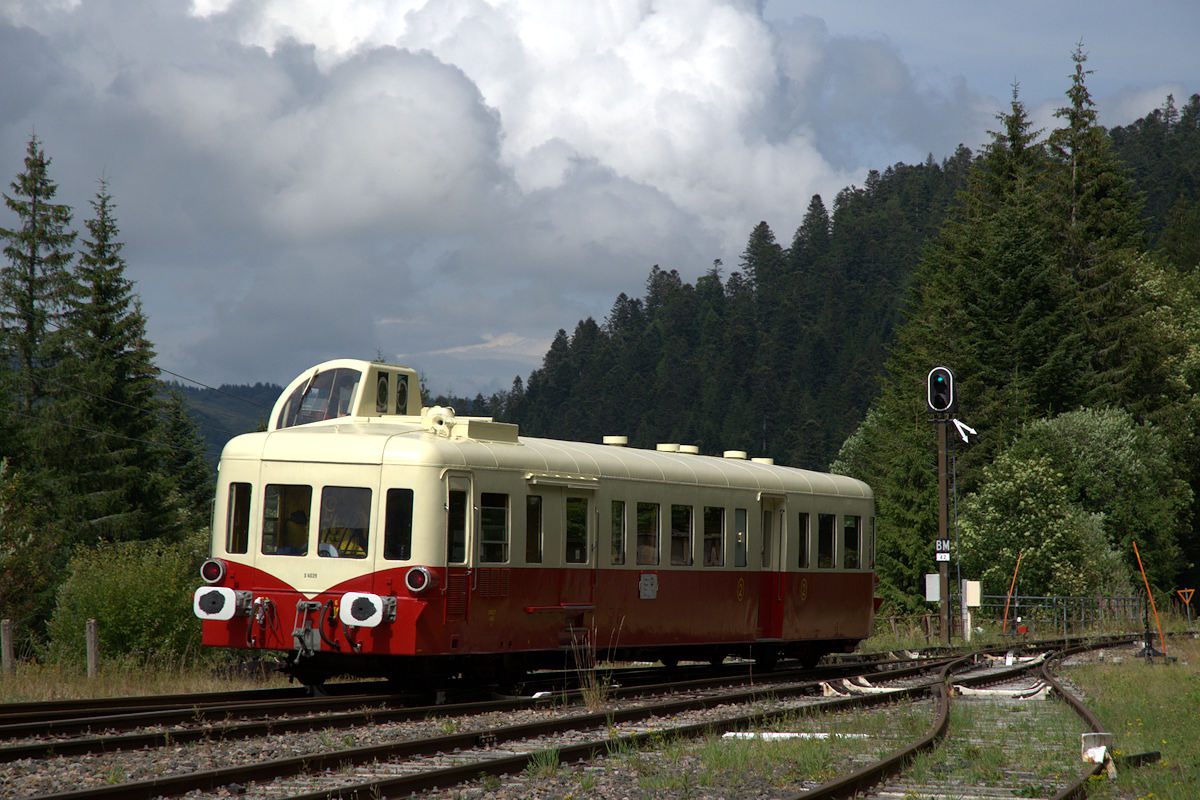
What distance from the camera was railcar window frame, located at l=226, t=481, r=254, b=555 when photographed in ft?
50.5

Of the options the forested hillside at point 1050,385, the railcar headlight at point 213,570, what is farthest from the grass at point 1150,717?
the forested hillside at point 1050,385

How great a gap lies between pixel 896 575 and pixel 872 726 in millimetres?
44828

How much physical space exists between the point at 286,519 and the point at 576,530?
3.42 meters

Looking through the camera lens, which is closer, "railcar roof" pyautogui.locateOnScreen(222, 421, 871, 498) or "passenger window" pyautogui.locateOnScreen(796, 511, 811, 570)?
"railcar roof" pyautogui.locateOnScreen(222, 421, 871, 498)

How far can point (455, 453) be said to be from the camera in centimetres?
1498

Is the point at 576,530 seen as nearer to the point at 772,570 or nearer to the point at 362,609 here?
the point at 362,609

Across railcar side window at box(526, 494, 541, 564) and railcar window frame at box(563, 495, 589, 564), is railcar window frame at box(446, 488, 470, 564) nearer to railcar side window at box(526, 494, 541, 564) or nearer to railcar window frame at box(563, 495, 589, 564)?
railcar side window at box(526, 494, 541, 564)

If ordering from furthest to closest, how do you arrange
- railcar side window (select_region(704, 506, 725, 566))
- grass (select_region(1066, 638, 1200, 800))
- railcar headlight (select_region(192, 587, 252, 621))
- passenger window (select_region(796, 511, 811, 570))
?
passenger window (select_region(796, 511, 811, 570))
railcar side window (select_region(704, 506, 725, 566))
railcar headlight (select_region(192, 587, 252, 621))
grass (select_region(1066, 638, 1200, 800))

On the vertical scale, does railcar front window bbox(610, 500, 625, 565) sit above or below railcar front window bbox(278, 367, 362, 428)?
below

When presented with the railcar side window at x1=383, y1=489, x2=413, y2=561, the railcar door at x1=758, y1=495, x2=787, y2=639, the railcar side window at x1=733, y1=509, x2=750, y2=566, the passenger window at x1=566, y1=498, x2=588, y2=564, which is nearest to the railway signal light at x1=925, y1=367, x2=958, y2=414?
the railcar door at x1=758, y1=495, x2=787, y2=639

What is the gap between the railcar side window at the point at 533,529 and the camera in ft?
52.0

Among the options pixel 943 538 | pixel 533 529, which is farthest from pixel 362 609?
pixel 943 538

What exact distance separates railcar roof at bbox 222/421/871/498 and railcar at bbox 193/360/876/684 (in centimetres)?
2

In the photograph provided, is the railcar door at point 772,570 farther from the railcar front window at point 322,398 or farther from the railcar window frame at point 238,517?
the railcar window frame at point 238,517
